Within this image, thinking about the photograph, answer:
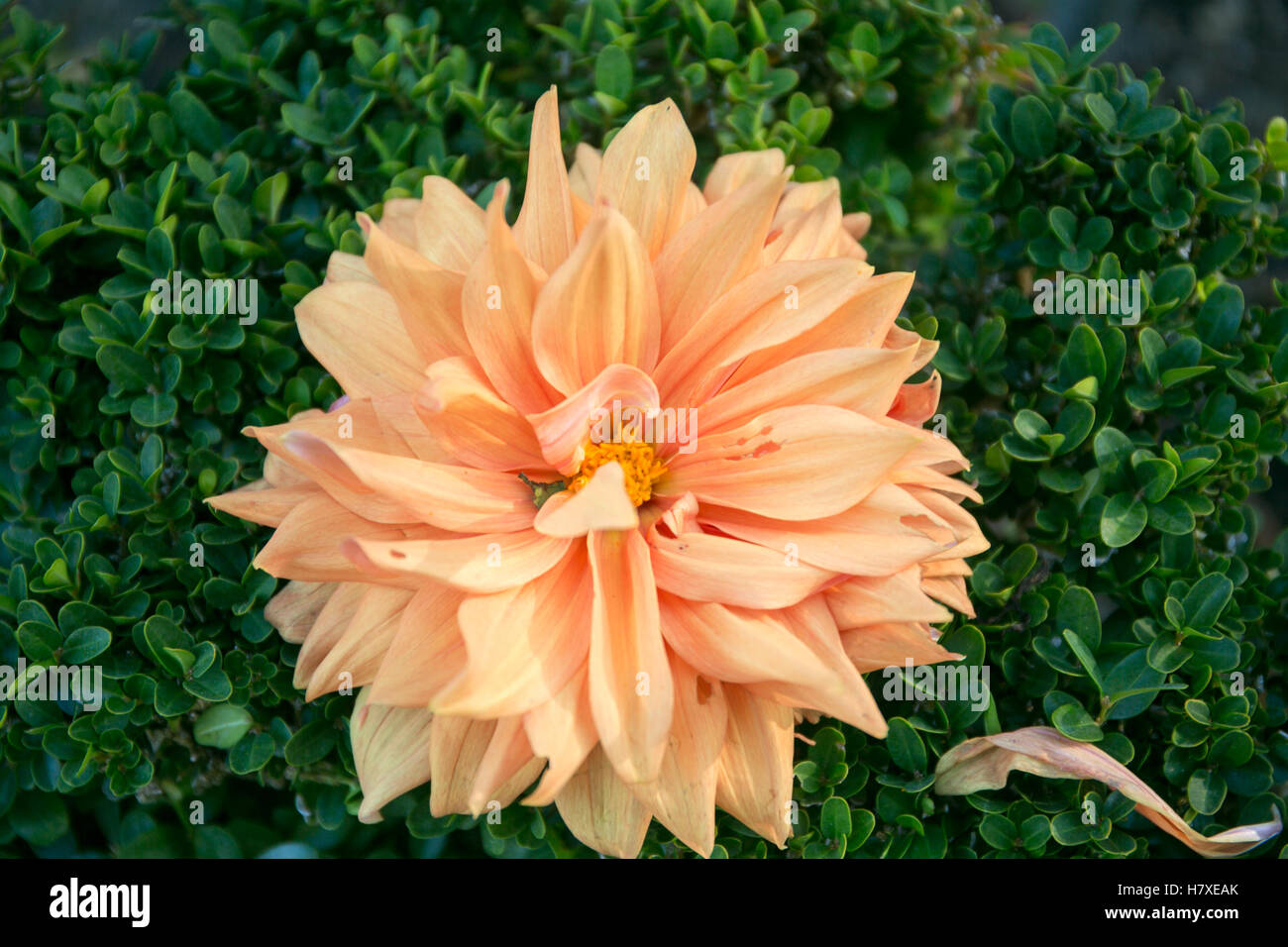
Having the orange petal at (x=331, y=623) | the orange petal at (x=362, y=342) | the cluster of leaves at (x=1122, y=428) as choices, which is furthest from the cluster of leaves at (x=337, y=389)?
the orange petal at (x=362, y=342)

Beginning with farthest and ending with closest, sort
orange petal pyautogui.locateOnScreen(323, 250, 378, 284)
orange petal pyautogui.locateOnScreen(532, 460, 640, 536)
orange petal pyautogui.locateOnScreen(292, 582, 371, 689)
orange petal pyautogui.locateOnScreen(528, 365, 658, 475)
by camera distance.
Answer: orange petal pyautogui.locateOnScreen(323, 250, 378, 284)
orange petal pyautogui.locateOnScreen(292, 582, 371, 689)
orange petal pyautogui.locateOnScreen(528, 365, 658, 475)
orange petal pyautogui.locateOnScreen(532, 460, 640, 536)

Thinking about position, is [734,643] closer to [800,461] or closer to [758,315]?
[800,461]

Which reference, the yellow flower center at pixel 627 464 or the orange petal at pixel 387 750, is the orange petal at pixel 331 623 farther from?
the yellow flower center at pixel 627 464

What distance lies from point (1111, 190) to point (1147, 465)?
38 centimetres

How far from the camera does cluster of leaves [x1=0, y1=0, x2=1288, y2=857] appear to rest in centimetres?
118

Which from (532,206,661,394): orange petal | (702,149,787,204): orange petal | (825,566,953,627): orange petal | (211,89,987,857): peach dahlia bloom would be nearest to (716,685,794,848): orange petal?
(211,89,987,857): peach dahlia bloom

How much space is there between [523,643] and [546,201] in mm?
433

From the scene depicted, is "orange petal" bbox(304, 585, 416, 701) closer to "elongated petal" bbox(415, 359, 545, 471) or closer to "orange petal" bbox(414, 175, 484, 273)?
"elongated petal" bbox(415, 359, 545, 471)

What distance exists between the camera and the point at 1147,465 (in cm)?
121

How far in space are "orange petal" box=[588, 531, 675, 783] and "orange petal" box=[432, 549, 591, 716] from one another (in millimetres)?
35

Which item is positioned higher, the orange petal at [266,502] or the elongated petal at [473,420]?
the elongated petal at [473,420]

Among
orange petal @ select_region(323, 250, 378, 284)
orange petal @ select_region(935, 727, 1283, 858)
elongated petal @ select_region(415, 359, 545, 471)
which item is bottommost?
orange petal @ select_region(935, 727, 1283, 858)

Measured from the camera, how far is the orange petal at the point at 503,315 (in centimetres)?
93
